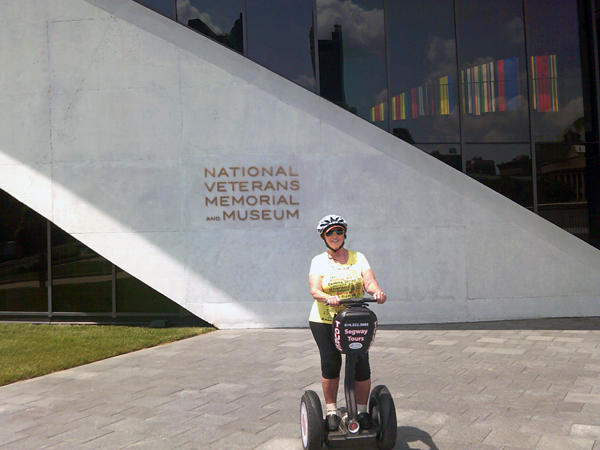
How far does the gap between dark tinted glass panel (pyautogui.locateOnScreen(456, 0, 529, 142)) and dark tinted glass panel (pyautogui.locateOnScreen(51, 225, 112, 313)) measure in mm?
7733

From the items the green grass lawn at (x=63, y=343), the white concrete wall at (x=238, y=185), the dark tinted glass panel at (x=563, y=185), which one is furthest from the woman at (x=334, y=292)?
the dark tinted glass panel at (x=563, y=185)

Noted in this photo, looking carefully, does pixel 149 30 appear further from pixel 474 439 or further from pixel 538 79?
pixel 474 439

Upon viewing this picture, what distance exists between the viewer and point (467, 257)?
11.0 meters

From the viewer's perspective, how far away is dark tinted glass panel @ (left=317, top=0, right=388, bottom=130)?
38.0 feet

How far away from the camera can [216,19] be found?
11555 mm

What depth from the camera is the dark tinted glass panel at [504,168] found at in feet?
38.0

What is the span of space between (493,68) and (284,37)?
4.16 metres

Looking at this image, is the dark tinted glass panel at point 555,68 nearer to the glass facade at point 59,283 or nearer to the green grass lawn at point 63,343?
the green grass lawn at point 63,343

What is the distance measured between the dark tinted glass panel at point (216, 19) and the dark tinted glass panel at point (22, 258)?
4941 millimetres

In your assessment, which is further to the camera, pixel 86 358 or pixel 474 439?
pixel 86 358

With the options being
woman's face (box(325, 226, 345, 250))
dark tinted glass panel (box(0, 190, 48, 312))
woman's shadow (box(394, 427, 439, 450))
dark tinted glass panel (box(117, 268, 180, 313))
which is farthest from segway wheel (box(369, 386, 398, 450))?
dark tinted glass panel (box(0, 190, 48, 312))

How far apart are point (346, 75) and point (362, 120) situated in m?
1.02

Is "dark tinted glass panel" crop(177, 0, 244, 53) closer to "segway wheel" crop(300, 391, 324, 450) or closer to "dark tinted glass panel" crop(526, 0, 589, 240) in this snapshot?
"dark tinted glass panel" crop(526, 0, 589, 240)

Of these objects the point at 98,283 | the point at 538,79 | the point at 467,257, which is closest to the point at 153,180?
the point at 98,283
